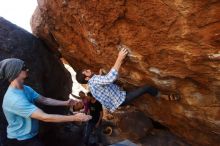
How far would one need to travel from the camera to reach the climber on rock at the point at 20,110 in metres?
5.33

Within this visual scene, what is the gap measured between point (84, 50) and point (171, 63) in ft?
8.53

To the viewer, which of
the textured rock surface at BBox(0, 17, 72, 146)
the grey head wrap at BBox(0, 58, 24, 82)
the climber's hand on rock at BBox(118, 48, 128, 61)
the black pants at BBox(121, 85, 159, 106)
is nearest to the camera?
the grey head wrap at BBox(0, 58, 24, 82)

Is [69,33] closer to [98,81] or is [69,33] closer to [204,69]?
[98,81]

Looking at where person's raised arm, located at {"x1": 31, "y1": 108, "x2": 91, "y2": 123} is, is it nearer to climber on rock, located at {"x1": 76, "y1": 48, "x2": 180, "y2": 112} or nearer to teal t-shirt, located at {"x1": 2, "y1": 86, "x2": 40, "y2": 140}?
teal t-shirt, located at {"x1": 2, "y1": 86, "x2": 40, "y2": 140}

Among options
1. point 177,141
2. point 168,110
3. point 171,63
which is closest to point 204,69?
point 171,63

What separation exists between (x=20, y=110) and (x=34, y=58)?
12.4 feet

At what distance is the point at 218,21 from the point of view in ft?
16.9

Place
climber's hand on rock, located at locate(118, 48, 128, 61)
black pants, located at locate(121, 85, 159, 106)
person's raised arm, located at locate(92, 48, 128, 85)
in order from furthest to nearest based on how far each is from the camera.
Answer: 1. black pants, located at locate(121, 85, 159, 106)
2. climber's hand on rock, located at locate(118, 48, 128, 61)
3. person's raised arm, located at locate(92, 48, 128, 85)

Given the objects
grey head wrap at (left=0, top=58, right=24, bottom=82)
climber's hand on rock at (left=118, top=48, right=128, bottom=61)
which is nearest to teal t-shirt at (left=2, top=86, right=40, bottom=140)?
grey head wrap at (left=0, top=58, right=24, bottom=82)

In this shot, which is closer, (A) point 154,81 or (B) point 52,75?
(A) point 154,81

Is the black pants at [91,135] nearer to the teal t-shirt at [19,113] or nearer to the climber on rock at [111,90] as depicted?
the climber on rock at [111,90]

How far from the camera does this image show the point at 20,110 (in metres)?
5.35

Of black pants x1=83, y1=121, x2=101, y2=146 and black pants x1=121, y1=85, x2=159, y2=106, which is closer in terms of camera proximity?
black pants x1=121, y1=85, x2=159, y2=106

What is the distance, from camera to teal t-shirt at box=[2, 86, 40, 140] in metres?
5.35
